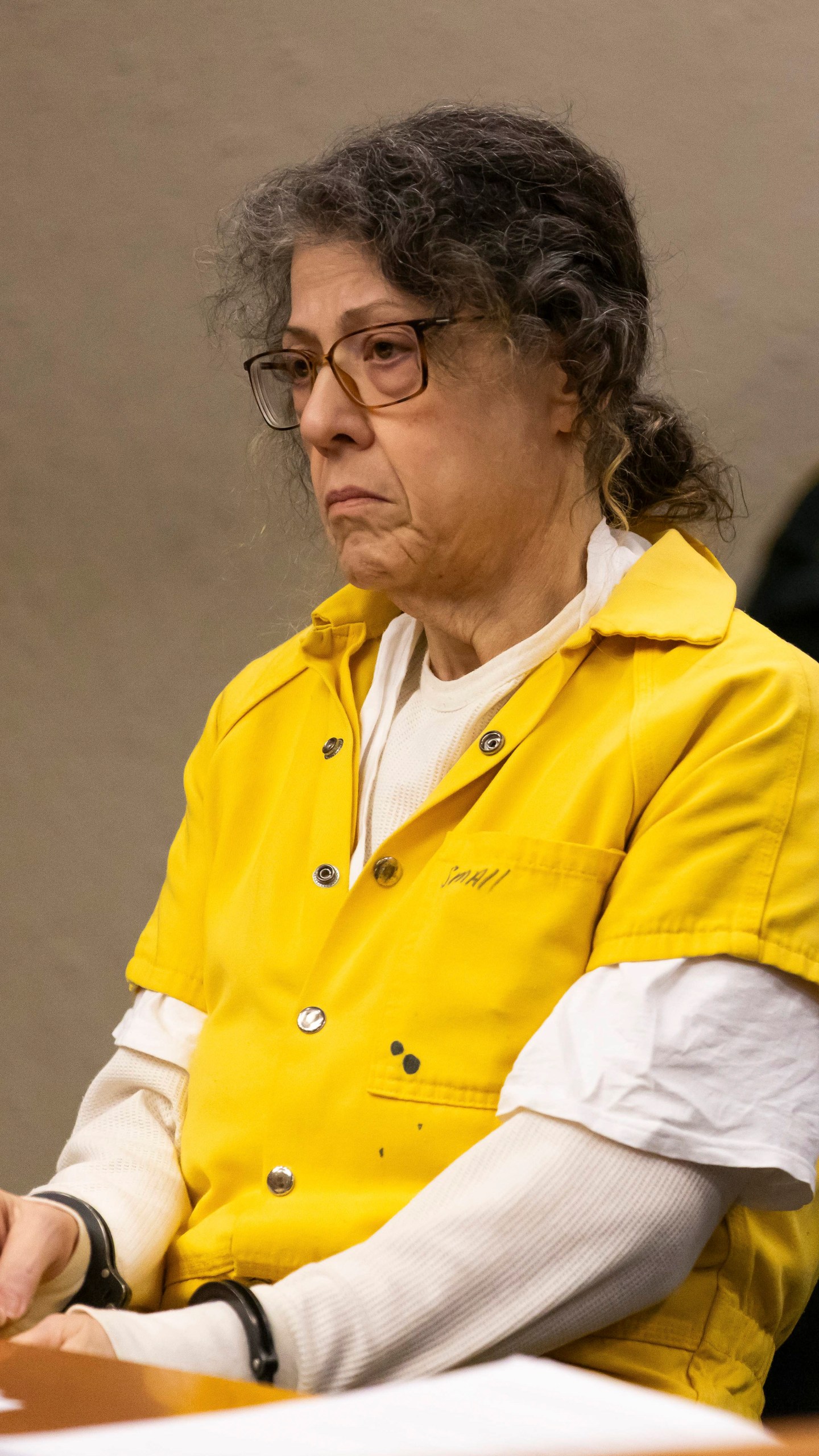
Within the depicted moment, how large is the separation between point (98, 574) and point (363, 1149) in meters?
1.55

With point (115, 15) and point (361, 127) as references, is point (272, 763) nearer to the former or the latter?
point (361, 127)

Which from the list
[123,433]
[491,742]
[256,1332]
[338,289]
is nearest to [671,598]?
[491,742]

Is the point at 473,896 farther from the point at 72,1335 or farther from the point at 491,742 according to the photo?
the point at 72,1335

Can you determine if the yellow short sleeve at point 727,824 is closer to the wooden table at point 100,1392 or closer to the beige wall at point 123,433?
the wooden table at point 100,1392

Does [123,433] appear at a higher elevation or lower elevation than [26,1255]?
higher

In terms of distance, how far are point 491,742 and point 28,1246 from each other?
1.95ft

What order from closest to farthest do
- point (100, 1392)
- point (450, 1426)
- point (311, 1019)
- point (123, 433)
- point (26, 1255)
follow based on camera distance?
point (450, 1426) < point (100, 1392) < point (26, 1255) < point (311, 1019) < point (123, 433)

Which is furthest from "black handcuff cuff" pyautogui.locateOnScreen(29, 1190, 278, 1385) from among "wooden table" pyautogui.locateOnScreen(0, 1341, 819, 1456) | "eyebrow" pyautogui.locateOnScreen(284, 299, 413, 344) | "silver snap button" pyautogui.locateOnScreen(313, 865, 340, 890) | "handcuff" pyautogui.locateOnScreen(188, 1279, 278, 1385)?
"eyebrow" pyautogui.locateOnScreen(284, 299, 413, 344)

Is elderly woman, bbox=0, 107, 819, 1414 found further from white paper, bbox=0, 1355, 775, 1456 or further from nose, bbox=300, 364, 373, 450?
white paper, bbox=0, 1355, 775, 1456

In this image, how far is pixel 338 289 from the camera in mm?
Result: 1409

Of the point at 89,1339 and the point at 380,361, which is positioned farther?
the point at 380,361

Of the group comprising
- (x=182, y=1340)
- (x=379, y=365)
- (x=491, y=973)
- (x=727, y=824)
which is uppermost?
(x=379, y=365)

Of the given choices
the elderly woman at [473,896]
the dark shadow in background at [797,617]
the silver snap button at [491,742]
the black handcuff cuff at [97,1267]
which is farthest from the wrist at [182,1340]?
the dark shadow in background at [797,617]

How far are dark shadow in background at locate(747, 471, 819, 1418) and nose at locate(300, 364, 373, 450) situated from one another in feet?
2.09
